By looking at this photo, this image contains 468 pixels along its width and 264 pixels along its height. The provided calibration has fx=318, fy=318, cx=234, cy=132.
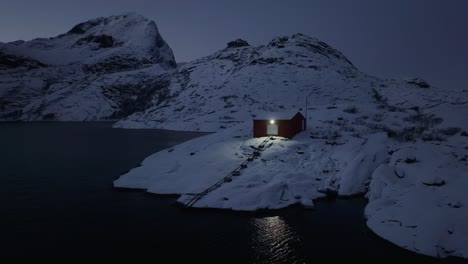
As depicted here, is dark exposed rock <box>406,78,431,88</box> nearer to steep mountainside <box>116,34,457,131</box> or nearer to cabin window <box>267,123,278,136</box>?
steep mountainside <box>116,34,457,131</box>

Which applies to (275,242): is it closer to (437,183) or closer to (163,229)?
(163,229)

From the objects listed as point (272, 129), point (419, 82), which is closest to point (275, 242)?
point (272, 129)

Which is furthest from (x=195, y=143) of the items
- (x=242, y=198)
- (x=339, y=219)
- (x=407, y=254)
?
(x=407, y=254)

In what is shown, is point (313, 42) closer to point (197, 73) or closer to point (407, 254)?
point (197, 73)

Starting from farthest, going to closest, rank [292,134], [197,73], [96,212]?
1. [197,73]
2. [292,134]
3. [96,212]

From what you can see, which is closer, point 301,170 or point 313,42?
point 301,170

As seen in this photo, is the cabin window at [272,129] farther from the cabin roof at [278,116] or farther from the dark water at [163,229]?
the dark water at [163,229]
